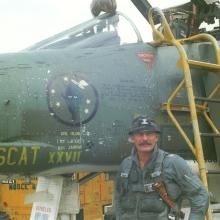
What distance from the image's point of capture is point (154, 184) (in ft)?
12.5

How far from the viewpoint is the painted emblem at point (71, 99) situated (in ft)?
15.5

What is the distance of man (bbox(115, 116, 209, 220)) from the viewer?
3.77 meters

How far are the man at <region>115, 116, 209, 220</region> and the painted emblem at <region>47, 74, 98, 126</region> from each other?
3.17ft

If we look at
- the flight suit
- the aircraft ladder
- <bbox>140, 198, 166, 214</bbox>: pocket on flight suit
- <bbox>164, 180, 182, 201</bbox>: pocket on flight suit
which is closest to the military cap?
the flight suit

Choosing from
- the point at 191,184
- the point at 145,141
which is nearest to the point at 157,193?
the point at 191,184

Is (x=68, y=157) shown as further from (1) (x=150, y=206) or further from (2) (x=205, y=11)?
(2) (x=205, y=11)

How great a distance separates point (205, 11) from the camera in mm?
7527

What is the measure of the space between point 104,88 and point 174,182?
59.0 inches

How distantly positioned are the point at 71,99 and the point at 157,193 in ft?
4.64

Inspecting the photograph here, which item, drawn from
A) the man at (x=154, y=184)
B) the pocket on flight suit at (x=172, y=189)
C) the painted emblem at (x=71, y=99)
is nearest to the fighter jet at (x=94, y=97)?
the painted emblem at (x=71, y=99)

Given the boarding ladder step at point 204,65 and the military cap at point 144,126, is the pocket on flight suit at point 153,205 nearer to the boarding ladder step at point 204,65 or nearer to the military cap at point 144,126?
the military cap at point 144,126

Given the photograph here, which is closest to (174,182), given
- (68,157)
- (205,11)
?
(68,157)

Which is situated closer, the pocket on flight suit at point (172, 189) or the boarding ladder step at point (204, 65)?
the pocket on flight suit at point (172, 189)

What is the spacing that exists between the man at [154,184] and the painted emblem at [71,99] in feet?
3.17
